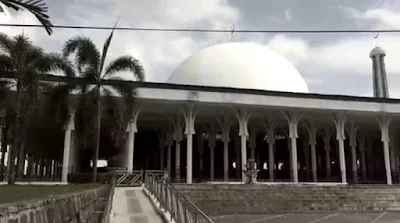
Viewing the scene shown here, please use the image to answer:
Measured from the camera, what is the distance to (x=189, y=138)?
32.1 metres

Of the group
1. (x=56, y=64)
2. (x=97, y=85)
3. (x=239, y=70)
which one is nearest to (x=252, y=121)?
(x=239, y=70)

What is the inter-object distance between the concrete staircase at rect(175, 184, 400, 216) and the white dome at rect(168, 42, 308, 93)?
803 inches

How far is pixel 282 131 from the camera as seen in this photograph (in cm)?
4650

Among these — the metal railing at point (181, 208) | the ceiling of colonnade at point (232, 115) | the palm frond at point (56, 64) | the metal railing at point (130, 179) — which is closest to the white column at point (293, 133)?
the ceiling of colonnade at point (232, 115)

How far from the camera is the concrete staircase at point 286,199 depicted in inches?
838

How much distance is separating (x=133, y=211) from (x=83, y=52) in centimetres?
1307

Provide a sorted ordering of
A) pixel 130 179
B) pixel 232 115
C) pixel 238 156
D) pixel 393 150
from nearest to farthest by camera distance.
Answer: pixel 130 179
pixel 232 115
pixel 393 150
pixel 238 156

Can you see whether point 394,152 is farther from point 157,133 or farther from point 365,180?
point 157,133

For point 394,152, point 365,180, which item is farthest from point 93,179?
point 394,152

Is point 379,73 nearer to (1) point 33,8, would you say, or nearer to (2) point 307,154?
(2) point 307,154

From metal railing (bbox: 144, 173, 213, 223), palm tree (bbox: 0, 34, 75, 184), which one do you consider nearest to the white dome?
palm tree (bbox: 0, 34, 75, 184)

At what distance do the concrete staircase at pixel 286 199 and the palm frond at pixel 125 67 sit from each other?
7.36m

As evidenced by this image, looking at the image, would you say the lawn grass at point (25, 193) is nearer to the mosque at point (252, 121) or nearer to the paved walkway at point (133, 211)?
the paved walkway at point (133, 211)

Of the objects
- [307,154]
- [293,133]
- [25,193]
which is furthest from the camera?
[307,154]
